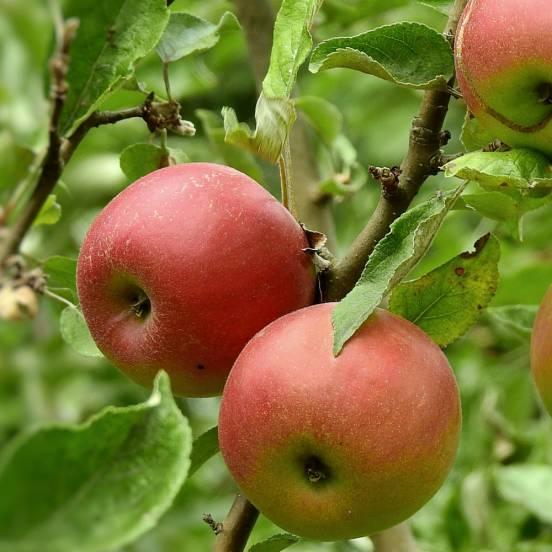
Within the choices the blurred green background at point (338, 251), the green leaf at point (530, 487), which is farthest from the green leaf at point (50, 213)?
the green leaf at point (530, 487)

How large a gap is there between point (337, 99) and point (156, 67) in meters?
0.58

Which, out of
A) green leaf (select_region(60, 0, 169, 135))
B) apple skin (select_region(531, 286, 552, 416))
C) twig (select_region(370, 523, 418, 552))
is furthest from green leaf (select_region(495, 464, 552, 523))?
green leaf (select_region(60, 0, 169, 135))

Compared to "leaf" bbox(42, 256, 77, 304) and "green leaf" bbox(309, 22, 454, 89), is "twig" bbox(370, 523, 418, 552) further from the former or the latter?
"green leaf" bbox(309, 22, 454, 89)

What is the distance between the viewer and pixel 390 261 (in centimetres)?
87

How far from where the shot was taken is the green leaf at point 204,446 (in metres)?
1.03

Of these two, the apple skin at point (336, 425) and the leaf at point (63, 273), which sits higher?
the apple skin at point (336, 425)

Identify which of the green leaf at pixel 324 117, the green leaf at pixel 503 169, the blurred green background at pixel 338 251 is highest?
the green leaf at pixel 503 169

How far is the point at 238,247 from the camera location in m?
0.91

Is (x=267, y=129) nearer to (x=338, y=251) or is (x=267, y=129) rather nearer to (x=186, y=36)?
(x=186, y=36)

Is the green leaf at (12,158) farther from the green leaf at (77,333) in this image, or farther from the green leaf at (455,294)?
the green leaf at (455,294)

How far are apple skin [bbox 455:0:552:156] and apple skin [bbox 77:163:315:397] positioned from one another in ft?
0.65

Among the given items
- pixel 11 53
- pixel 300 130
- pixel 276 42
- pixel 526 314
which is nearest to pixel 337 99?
pixel 11 53

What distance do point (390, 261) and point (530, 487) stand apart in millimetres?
756

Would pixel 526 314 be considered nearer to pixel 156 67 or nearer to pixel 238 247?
pixel 238 247
